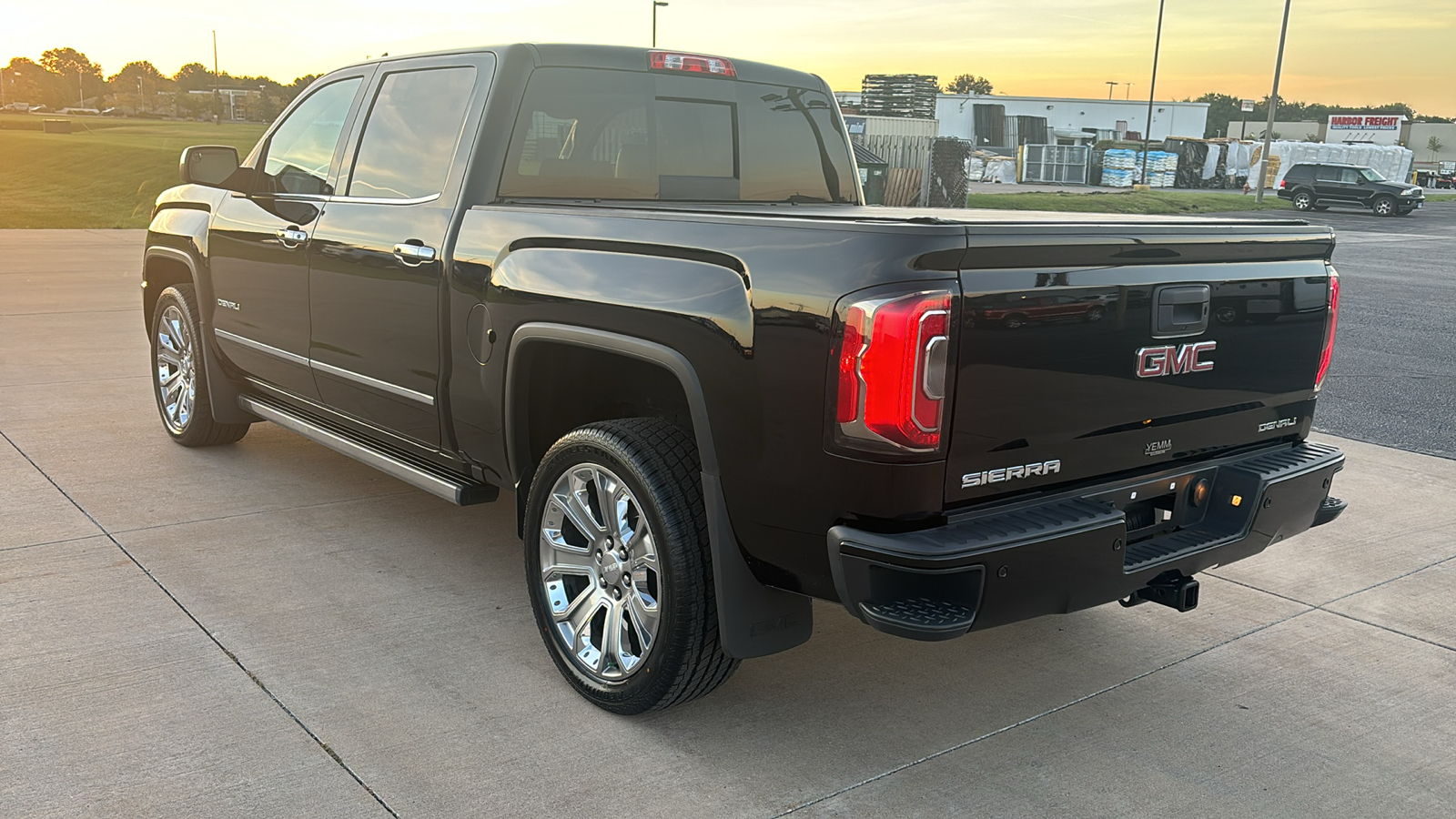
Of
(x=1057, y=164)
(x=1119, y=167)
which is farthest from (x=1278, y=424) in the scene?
(x=1057, y=164)

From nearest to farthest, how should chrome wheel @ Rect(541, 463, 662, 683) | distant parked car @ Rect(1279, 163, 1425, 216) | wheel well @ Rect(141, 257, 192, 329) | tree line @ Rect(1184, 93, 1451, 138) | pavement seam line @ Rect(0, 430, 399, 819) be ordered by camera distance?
pavement seam line @ Rect(0, 430, 399, 819), chrome wheel @ Rect(541, 463, 662, 683), wheel well @ Rect(141, 257, 192, 329), distant parked car @ Rect(1279, 163, 1425, 216), tree line @ Rect(1184, 93, 1451, 138)

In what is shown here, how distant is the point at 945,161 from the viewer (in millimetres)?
34312

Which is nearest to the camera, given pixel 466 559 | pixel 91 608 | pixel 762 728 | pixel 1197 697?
pixel 762 728

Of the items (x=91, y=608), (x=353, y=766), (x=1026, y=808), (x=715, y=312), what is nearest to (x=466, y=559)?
(x=91, y=608)

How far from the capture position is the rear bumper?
274cm

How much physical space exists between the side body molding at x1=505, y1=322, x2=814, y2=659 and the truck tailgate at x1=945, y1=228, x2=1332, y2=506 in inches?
24.8

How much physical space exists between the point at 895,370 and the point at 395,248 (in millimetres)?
2316

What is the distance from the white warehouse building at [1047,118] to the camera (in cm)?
7388

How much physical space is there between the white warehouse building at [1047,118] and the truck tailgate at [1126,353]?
67.0m

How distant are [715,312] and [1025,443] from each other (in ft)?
2.80

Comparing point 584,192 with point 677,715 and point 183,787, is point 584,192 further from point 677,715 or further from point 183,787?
point 183,787

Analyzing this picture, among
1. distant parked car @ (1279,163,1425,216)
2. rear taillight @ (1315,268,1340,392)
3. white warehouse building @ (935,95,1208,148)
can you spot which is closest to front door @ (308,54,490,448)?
rear taillight @ (1315,268,1340,392)

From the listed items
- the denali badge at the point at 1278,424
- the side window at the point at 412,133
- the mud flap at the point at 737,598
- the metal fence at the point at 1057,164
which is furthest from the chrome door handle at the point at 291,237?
the metal fence at the point at 1057,164

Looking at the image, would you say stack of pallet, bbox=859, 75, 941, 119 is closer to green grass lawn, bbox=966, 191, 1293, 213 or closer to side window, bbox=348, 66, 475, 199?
green grass lawn, bbox=966, 191, 1293, 213
